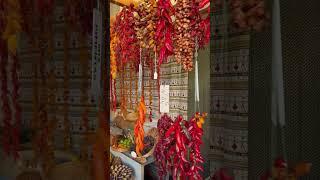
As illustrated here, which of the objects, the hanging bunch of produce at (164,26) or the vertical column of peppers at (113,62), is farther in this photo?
the vertical column of peppers at (113,62)

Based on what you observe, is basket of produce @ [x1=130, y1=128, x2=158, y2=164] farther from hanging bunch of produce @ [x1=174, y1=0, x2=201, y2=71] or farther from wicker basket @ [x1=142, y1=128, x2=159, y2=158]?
hanging bunch of produce @ [x1=174, y1=0, x2=201, y2=71]

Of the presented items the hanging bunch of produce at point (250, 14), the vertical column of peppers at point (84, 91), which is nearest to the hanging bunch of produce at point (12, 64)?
the vertical column of peppers at point (84, 91)

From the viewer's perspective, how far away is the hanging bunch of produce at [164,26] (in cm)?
161

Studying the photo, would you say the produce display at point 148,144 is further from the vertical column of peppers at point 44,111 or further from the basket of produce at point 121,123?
the vertical column of peppers at point 44,111

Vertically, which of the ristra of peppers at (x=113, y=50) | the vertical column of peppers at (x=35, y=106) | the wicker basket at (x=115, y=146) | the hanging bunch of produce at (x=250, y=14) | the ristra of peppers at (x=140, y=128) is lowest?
the wicker basket at (x=115, y=146)

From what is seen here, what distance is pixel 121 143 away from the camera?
2.13 metres

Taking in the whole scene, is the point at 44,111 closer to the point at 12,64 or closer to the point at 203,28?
the point at 12,64

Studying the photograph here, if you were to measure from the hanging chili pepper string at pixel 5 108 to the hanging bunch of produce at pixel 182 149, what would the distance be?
36.0 inches

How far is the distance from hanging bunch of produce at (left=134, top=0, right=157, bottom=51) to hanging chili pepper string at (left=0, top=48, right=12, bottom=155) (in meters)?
0.87

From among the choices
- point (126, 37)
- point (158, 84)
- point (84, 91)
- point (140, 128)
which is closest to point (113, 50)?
point (126, 37)

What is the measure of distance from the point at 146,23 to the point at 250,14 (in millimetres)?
1123

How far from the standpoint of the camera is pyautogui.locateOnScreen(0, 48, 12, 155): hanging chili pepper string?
100 centimetres

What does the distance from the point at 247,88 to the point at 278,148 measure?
159mm

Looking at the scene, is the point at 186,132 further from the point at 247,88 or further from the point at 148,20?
the point at 247,88
